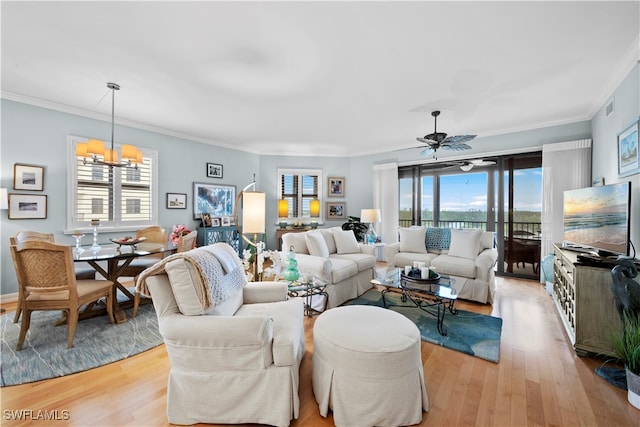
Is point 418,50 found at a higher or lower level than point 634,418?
higher

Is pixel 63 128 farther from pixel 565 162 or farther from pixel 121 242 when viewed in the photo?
pixel 565 162

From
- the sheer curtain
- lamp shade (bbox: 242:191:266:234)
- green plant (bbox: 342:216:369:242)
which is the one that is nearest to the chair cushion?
lamp shade (bbox: 242:191:266:234)

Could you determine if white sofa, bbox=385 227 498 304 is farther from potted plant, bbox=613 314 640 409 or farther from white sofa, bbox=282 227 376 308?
potted plant, bbox=613 314 640 409

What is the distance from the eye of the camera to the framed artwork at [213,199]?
5.25 metres

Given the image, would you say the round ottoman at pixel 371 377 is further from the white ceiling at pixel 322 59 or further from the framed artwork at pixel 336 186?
the framed artwork at pixel 336 186

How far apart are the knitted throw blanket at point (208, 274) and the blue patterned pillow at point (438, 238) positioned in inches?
139

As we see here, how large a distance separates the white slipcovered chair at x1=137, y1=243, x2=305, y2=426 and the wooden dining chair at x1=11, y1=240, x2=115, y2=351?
1.33 m

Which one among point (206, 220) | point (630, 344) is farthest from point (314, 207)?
point (630, 344)

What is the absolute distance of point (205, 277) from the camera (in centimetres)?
164

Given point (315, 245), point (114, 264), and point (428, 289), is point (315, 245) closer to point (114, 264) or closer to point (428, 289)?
point (428, 289)

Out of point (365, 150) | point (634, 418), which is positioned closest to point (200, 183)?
point (365, 150)

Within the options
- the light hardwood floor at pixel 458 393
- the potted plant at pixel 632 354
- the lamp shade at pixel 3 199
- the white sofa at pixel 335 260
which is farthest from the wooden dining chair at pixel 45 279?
the potted plant at pixel 632 354

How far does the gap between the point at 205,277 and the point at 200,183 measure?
13.7 feet

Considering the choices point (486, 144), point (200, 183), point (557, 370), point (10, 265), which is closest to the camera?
point (557, 370)
